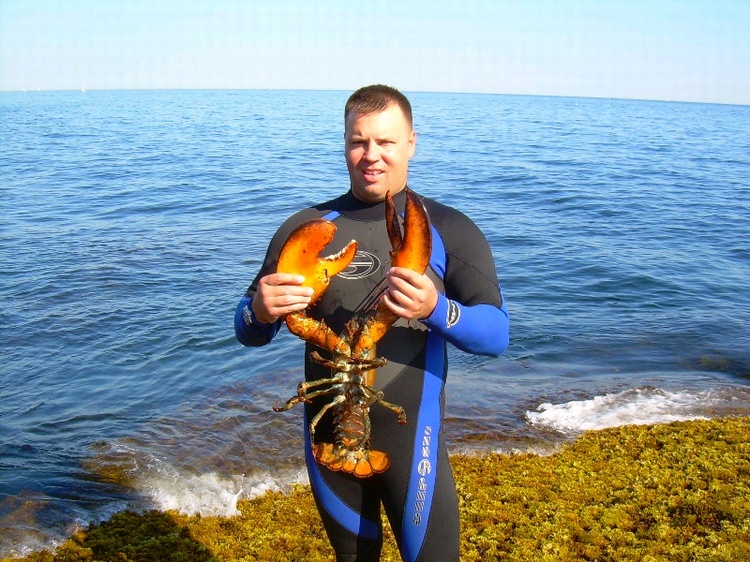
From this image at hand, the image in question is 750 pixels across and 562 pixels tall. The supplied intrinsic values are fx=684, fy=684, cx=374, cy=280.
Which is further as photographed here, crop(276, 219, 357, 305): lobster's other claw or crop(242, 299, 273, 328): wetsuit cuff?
crop(242, 299, 273, 328): wetsuit cuff

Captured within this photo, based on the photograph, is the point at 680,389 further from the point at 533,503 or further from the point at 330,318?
the point at 330,318

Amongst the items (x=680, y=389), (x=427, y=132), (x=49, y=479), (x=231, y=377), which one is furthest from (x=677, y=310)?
(x=427, y=132)

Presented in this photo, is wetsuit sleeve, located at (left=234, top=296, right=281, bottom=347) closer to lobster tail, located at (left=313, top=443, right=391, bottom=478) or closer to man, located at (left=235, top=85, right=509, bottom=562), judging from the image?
man, located at (left=235, top=85, right=509, bottom=562)

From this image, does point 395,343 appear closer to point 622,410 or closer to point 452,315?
point 452,315

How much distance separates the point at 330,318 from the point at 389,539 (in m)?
2.63

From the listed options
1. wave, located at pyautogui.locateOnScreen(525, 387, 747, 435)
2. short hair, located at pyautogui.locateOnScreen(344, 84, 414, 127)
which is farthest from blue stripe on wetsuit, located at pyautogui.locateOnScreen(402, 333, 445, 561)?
wave, located at pyautogui.locateOnScreen(525, 387, 747, 435)

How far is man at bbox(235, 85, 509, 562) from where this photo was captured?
10.6ft

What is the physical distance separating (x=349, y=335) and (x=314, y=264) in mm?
383

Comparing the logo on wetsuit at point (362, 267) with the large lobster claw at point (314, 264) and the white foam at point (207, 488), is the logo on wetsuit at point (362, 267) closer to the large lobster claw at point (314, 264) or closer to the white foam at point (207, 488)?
the large lobster claw at point (314, 264)

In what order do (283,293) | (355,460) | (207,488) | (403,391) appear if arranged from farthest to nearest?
(207,488), (403,391), (355,460), (283,293)

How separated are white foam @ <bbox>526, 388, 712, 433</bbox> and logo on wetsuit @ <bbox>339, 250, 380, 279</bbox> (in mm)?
5183

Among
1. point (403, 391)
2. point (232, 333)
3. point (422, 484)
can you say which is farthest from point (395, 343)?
point (232, 333)

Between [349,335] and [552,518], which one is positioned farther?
[552,518]

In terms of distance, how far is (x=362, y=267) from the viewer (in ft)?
11.1
